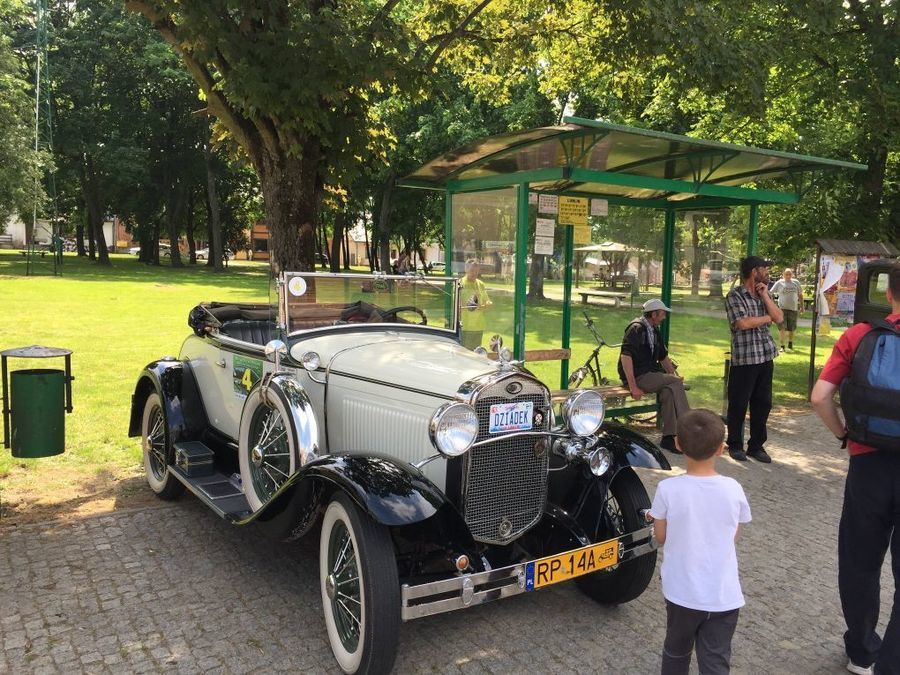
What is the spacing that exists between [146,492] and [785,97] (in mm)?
11521

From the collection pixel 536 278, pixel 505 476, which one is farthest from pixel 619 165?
pixel 505 476

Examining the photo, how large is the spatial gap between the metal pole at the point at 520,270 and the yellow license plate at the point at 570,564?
3.51m

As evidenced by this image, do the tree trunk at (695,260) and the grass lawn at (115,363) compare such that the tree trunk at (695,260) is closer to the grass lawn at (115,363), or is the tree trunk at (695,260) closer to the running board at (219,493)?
the grass lawn at (115,363)

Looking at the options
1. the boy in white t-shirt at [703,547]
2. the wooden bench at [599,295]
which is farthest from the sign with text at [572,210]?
the boy in white t-shirt at [703,547]

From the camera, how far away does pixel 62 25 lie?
33.7 metres

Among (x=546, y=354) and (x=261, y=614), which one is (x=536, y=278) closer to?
(x=546, y=354)

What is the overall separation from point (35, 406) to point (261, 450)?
6.22 ft

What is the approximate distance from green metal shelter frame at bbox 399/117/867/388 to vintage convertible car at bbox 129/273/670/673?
2.11 metres

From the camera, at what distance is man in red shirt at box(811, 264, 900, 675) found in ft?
10.1

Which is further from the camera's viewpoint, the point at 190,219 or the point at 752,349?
the point at 190,219

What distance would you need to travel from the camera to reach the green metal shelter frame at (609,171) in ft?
20.6

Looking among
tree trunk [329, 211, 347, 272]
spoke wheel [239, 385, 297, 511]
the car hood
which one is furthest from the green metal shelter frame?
tree trunk [329, 211, 347, 272]

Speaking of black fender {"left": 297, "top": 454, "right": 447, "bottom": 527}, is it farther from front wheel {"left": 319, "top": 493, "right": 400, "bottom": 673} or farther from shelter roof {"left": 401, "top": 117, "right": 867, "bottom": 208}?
shelter roof {"left": 401, "top": 117, "right": 867, "bottom": 208}

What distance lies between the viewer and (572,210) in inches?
309
